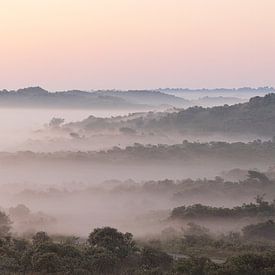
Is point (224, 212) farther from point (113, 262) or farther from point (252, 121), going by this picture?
point (252, 121)

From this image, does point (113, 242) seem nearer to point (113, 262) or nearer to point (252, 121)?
point (113, 262)

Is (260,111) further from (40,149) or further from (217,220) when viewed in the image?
(217,220)

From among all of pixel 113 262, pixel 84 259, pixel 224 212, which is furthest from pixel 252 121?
pixel 84 259

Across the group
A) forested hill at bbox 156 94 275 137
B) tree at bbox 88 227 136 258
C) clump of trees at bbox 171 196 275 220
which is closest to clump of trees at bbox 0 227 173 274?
tree at bbox 88 227 136 258

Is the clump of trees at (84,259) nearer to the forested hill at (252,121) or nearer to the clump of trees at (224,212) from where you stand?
the clump of trees at (224,212)

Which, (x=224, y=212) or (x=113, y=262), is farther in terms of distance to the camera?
(x=224, y=212)

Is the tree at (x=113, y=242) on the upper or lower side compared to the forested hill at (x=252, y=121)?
lower

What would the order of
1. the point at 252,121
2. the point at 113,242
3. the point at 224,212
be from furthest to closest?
the point at 252,121 → the point at 224,212 → the point at 113,242

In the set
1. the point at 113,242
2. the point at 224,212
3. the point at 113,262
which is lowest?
the point at 113,262

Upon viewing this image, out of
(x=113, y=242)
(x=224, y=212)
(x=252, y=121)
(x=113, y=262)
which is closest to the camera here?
(x=113, y=262)

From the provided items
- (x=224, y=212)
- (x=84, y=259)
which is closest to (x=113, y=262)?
(x=84, y=259)

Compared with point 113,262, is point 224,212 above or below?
above

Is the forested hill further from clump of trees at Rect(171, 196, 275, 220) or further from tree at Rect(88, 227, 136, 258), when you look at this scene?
tree at Rect(88, 227, 136, 258)

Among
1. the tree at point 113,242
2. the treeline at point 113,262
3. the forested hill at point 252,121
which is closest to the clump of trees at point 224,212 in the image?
the tree at point 113,242
